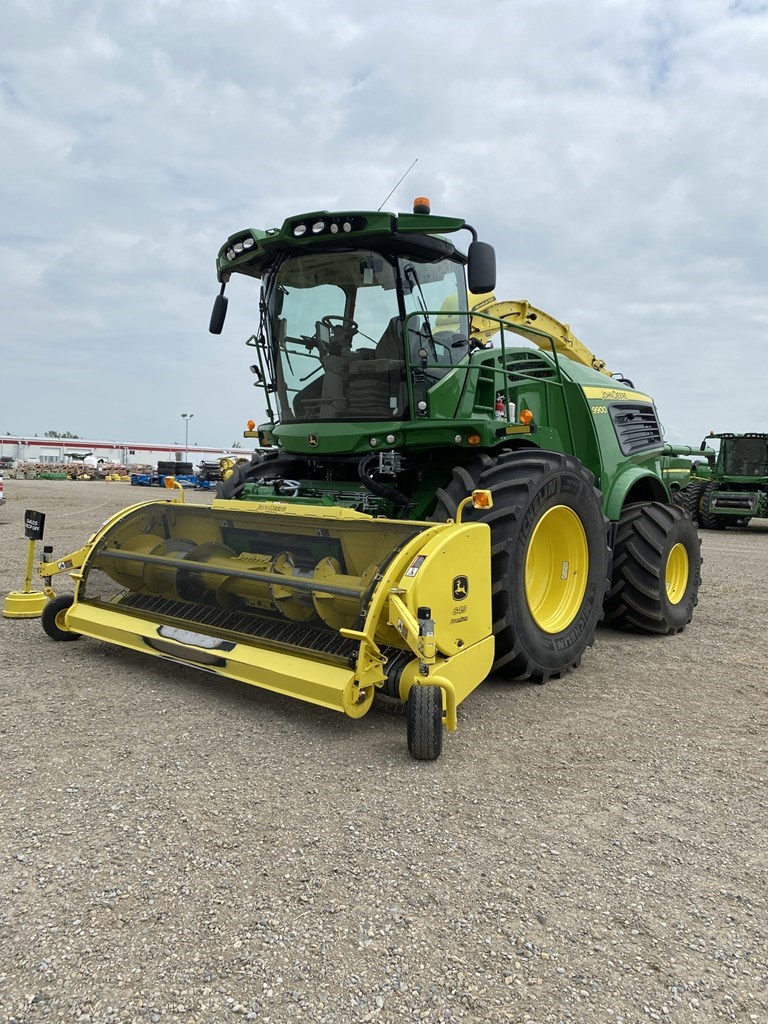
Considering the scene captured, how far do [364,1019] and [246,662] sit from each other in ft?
6.14

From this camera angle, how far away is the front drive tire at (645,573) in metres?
5.30

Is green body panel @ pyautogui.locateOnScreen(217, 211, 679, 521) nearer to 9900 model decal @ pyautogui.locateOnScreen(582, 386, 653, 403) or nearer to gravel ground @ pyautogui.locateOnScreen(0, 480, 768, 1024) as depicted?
9900 model decal @ pyautogui.locateOnScreen(582, 386, 653, 403)

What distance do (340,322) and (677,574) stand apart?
3.56m

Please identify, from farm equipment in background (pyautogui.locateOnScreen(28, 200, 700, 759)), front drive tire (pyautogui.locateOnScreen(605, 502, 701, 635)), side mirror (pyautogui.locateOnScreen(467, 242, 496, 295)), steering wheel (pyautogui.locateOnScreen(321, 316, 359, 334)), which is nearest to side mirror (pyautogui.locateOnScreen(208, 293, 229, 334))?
farm equipment in background (pyautogui.locateOnScreen(28, 200, 700, 759))

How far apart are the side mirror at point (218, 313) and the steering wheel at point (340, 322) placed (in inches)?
37.1

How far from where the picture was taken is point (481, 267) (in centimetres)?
400

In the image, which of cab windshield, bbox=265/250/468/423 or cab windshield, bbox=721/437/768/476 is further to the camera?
cab windshield, bbox=721/437/768/476

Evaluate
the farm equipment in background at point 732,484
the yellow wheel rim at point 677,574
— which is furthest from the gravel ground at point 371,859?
the farm equipment in background at point 732,484

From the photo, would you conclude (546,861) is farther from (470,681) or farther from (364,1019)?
(470,681)

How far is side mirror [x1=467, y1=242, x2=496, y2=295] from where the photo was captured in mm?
4004

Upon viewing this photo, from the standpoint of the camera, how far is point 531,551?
421cm

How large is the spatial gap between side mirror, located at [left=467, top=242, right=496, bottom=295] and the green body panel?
20cm

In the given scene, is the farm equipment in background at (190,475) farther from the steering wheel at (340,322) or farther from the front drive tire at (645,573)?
the front drive tire at (645,573)

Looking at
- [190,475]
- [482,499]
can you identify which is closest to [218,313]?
[482,499]
